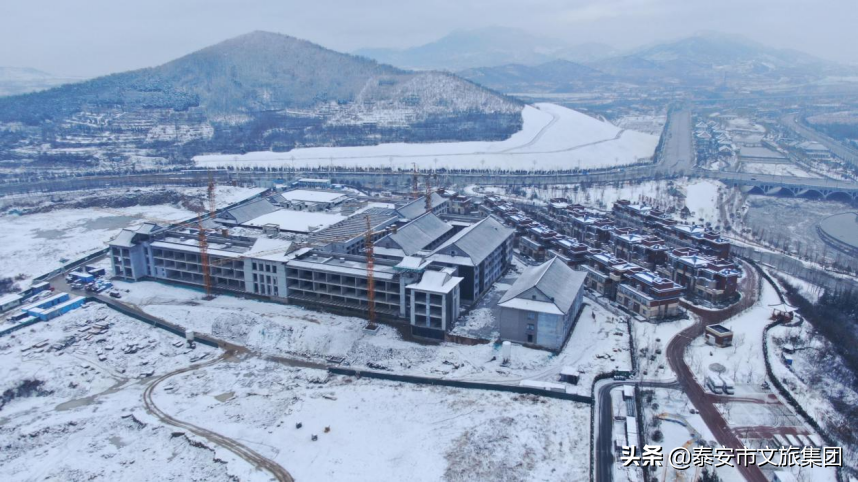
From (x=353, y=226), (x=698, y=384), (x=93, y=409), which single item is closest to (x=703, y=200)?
(x=353, y=226)

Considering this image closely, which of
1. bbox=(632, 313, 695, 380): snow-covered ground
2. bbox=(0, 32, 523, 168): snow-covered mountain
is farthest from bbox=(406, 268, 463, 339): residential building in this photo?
bbox=(0, 32, 523, 168): snow-covered mountain

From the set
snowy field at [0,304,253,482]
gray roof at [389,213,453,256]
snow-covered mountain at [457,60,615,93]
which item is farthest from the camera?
snow-covered mountain at [457,60,615,93]

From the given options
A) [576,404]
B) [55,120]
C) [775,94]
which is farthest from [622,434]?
[775,94]

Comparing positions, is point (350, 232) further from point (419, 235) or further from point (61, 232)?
point (61, 232)

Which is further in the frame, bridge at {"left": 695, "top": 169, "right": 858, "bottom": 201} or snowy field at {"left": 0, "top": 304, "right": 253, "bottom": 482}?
bridge at {"left": 695, "top": 169, "right": 858, "bottom": 201}

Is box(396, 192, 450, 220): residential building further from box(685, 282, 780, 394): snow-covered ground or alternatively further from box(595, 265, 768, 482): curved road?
box(685, 282, 780, 394): snow-covered ground

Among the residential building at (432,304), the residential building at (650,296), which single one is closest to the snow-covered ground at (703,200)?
the residential building at (650,296)

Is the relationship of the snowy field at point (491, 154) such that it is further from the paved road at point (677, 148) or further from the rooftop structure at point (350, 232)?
the rooftop structure at point (350, 232)
